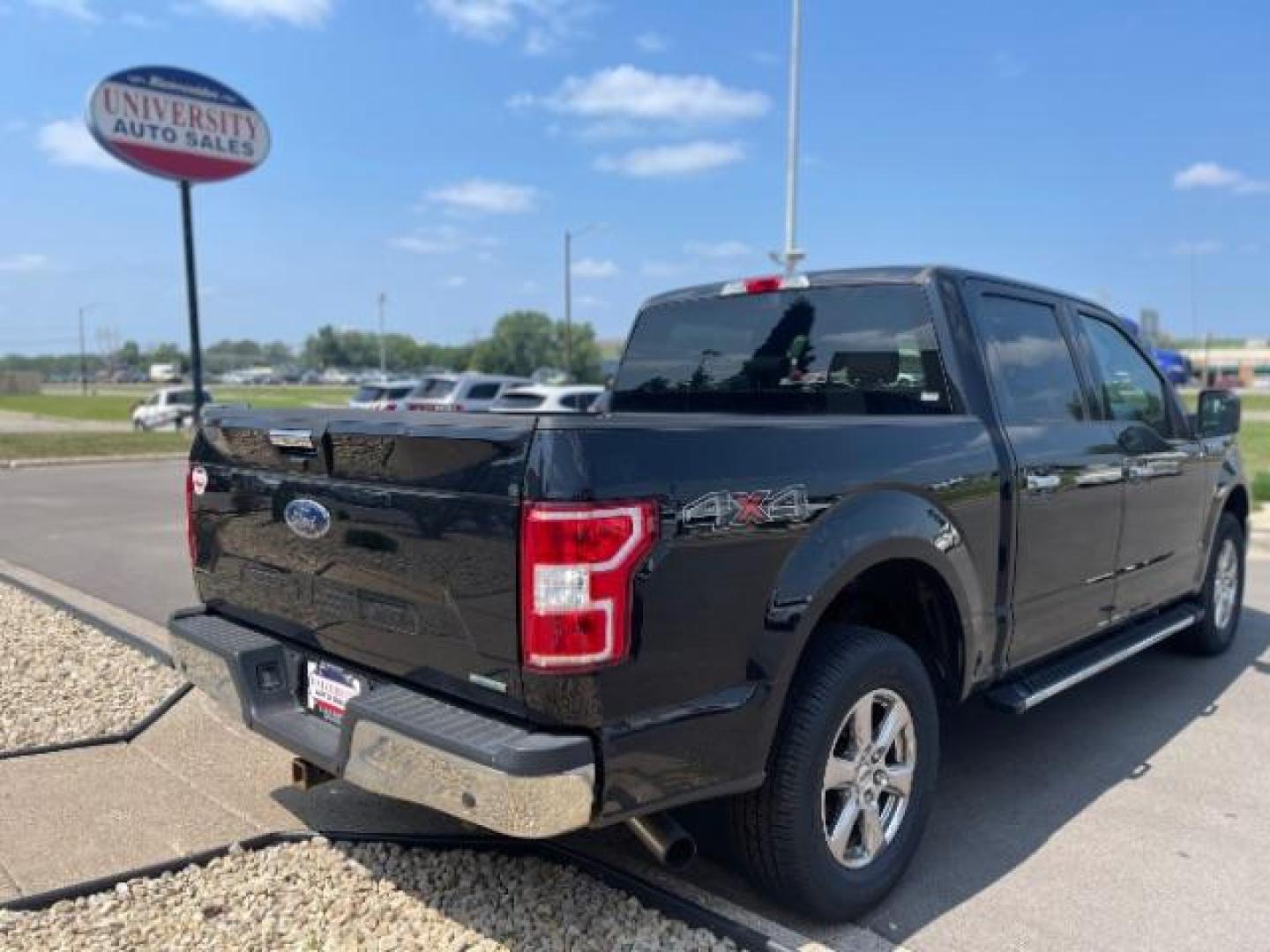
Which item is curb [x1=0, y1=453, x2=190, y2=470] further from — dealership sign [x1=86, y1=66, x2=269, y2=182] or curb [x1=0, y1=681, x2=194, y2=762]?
curb [x1=0, y1=681, x2=194, y2=762]

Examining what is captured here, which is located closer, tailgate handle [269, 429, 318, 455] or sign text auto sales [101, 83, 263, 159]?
tailgate handle [269, 429, 318, 455]

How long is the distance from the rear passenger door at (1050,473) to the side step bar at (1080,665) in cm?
9

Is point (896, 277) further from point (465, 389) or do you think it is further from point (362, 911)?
point (465, 389)

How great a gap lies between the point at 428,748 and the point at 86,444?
21086mm

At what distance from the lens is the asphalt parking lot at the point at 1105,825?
9.88 feet

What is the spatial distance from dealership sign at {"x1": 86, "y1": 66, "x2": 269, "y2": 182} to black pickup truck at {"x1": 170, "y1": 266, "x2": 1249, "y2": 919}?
19.1m

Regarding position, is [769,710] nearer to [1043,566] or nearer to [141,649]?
[1043,566]

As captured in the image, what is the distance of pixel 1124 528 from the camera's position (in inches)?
174

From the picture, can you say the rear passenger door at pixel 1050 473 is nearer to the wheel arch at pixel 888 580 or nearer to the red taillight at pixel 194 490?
the wheel arch at pixel 888 580

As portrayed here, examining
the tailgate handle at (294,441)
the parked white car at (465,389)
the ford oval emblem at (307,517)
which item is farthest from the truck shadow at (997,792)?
the parked white car at (465,389)

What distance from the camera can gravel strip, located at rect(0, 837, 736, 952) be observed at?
2809 mm

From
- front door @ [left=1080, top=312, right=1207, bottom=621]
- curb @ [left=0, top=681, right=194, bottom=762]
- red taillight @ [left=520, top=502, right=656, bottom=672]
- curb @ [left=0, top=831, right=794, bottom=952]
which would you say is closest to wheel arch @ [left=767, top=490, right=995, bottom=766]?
red taillight @ [left=520, top=502, right=656, bottom=672]


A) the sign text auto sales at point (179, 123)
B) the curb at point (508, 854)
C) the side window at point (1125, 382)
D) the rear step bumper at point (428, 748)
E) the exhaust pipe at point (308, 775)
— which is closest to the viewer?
the rear step bumper at point (428, 748)

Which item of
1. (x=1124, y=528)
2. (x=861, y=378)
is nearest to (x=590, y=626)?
(x=861, y=378)
